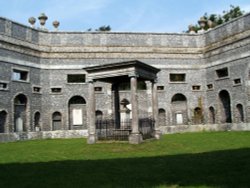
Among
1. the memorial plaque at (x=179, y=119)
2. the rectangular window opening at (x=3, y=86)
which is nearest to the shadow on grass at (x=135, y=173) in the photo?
the rectangular window opening at (x=3, y=86)

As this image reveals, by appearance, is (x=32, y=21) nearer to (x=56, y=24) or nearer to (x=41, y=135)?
(x=56, y=24)

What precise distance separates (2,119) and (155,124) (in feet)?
37.5

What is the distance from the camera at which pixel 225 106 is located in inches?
1142

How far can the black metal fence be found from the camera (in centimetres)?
1744

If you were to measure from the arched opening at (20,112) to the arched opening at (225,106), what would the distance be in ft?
52.6

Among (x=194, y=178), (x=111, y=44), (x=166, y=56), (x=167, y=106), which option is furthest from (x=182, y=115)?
(x=194, y=178)

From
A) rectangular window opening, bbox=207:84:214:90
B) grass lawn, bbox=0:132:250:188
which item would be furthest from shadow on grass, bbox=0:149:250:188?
rectangular window opening, bbox=207:84:214:90

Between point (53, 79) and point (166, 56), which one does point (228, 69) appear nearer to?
point (166, 56)

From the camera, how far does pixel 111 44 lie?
95.0 ft

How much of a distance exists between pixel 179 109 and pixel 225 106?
154 inches

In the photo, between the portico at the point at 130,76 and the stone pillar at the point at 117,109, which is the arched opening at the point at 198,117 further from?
the stone pillar at the point at 117,109

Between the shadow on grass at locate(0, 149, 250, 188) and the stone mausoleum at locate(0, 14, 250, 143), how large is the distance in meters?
13.6

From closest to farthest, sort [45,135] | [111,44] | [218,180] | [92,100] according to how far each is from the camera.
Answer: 1. [218,180]
2. [92,100]
3. [45,135]
4. [111,44]

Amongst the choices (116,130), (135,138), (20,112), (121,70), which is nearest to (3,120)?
(20,112)
